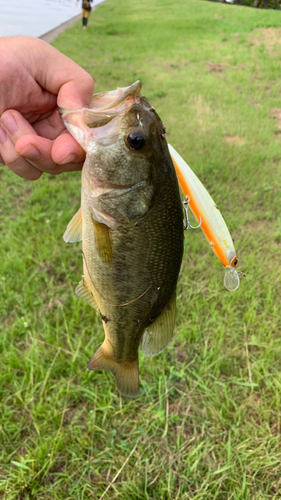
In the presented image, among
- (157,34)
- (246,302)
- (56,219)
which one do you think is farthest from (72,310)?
(157,34)

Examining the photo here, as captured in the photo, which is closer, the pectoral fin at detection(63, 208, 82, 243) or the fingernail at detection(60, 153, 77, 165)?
the fingernail at detection(60, 153, 77, 165)

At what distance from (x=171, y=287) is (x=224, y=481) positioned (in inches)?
63.3

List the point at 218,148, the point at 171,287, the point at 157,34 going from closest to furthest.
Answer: the point at 171,287, the point at 218,148, the point at 157,34

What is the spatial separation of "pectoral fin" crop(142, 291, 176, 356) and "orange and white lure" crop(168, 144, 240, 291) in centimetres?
31

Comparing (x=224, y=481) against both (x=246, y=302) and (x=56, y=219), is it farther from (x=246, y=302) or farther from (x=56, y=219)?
(x=56, y=219)

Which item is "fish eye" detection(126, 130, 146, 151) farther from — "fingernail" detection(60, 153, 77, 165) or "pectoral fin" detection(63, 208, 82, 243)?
"pectoral fin" detection(63, 208, 82, 243)

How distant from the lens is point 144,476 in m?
2.14

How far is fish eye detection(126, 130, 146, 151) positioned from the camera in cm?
119

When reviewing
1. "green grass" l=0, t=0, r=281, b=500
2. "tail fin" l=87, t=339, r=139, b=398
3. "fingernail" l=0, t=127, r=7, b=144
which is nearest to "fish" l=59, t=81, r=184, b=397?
"tail fin" l=87, t=339, r=139, b=398

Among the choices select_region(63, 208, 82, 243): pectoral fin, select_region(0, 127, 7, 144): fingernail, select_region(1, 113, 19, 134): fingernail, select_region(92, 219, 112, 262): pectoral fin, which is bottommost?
select_region(63, 208, 82, 243): pectoral fin

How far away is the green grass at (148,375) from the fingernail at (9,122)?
1776 millimetres

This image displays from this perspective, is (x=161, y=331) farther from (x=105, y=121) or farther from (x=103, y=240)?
(x=105, y=121)

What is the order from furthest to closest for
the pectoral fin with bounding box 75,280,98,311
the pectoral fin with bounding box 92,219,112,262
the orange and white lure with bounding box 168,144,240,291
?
the pectoral fin with bounding box 75,280,98,311, the orange and white lure with bounding box 168,144,240,291, the pectoral fin with bounding box 92,219,112,262

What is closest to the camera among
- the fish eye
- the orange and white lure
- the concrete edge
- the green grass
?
the fish eye
